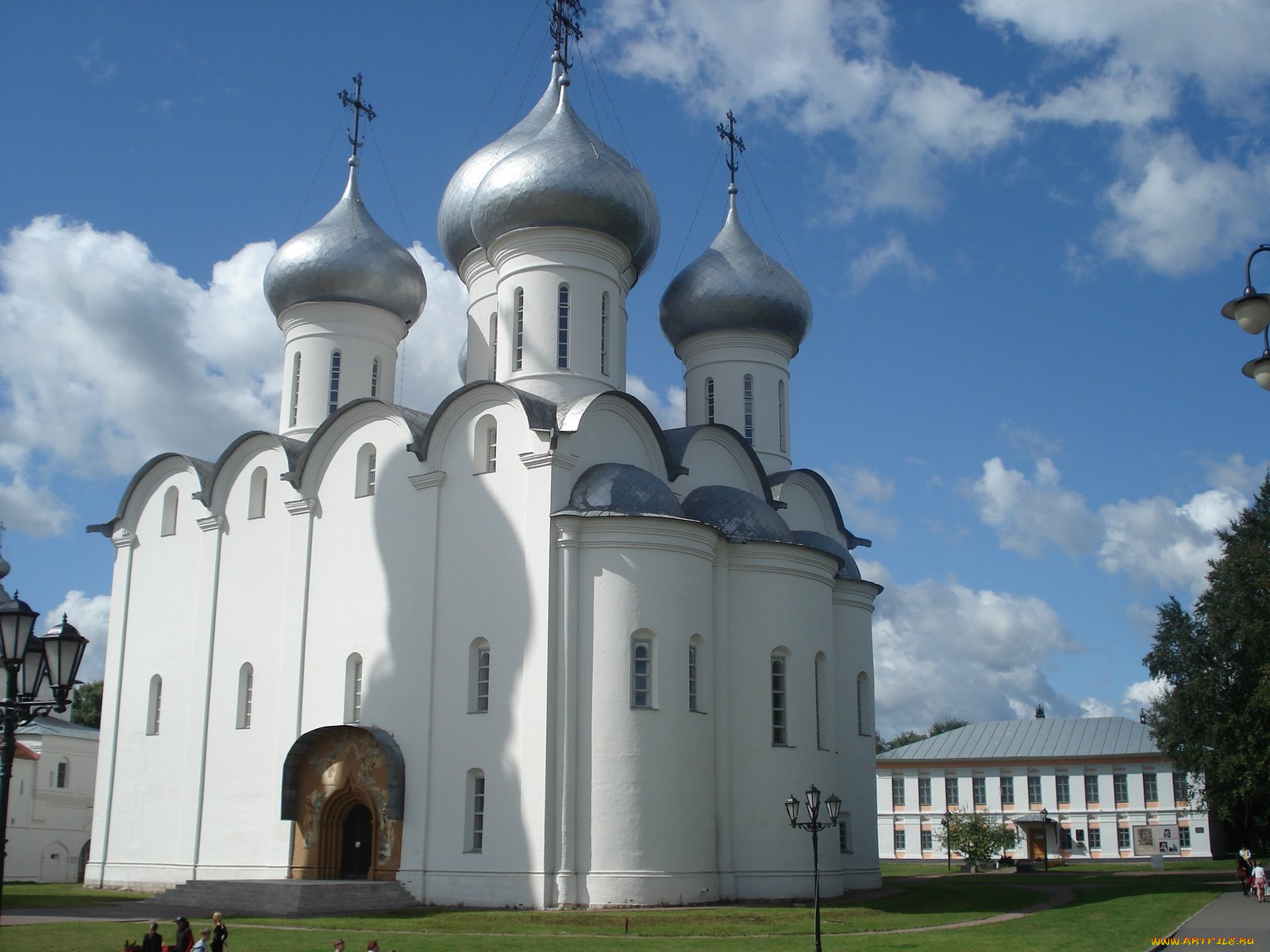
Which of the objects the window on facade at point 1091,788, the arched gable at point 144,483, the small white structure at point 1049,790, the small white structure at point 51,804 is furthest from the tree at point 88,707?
the window on facade at point 1091,788

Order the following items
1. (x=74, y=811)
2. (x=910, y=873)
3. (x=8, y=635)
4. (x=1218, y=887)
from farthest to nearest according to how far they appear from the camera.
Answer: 1. (x=74, y=811)
2. (x=910, y=873)
3. (x=1218, y=887)
4. (x=8, y=635)

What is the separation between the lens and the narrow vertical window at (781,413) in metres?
23.3

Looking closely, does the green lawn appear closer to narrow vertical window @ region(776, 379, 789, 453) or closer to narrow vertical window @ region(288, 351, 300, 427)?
narrow vertical window @ region(776, 379, 789, 453)

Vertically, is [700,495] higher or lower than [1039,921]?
higher

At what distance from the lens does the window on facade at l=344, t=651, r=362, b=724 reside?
18.5m

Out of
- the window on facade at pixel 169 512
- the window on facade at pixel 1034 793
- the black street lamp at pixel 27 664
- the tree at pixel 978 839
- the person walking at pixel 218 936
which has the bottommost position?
the tree at pixel 978 839

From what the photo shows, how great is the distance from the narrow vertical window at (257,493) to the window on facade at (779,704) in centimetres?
904

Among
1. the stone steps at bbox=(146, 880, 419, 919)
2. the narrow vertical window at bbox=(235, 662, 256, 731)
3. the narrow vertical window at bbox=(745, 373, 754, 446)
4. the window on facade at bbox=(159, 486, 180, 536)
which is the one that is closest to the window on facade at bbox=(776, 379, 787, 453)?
the narrow vertical window at bbox=(745, 373, 754, 446)

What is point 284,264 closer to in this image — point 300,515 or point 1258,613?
point 300,515

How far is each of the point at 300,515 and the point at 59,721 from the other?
19.9 metres

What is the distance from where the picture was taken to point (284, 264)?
2283cm

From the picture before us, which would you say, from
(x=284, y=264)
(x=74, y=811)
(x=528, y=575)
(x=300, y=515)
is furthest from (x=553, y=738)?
(x=74, y=811)

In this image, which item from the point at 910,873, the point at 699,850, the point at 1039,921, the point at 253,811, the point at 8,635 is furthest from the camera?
the point at 910,873

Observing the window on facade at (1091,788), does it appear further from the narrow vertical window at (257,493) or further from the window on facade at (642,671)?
the narrow vertical window at (257,493)
